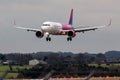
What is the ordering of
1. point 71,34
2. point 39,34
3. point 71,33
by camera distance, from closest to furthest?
1. point 39,34
2. point 71,34
3. point 71,33

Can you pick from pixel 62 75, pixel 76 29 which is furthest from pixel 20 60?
pixel 62 75

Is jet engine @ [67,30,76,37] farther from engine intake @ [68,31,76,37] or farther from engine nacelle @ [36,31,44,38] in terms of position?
engine nacelle @ [36,31,44,38]

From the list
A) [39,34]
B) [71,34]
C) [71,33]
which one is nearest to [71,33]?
[71,33]

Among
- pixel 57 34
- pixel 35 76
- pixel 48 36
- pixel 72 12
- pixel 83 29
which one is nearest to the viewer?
pixel 35 76

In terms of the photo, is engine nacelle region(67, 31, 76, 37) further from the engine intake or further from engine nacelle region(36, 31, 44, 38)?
engine nacelle region(36, 31, 44, 38)

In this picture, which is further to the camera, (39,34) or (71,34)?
(71,34)

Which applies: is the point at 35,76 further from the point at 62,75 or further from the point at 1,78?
the point at 1,78

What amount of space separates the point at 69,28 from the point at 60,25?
3.93 metres

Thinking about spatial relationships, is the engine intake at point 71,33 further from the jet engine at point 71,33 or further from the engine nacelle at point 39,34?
→ the engine nacelle at point 39,34

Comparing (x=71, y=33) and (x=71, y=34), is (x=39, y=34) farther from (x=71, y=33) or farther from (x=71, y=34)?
(x=71, y=33)

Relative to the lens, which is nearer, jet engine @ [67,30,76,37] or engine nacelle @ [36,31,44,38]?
engine nacelle @ [36,31,44,38]

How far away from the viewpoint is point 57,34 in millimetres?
116562

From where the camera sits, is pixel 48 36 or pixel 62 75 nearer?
pixel 62 75

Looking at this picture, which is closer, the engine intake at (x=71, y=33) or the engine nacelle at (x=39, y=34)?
the engine nacelle at (x=39, y=34)
